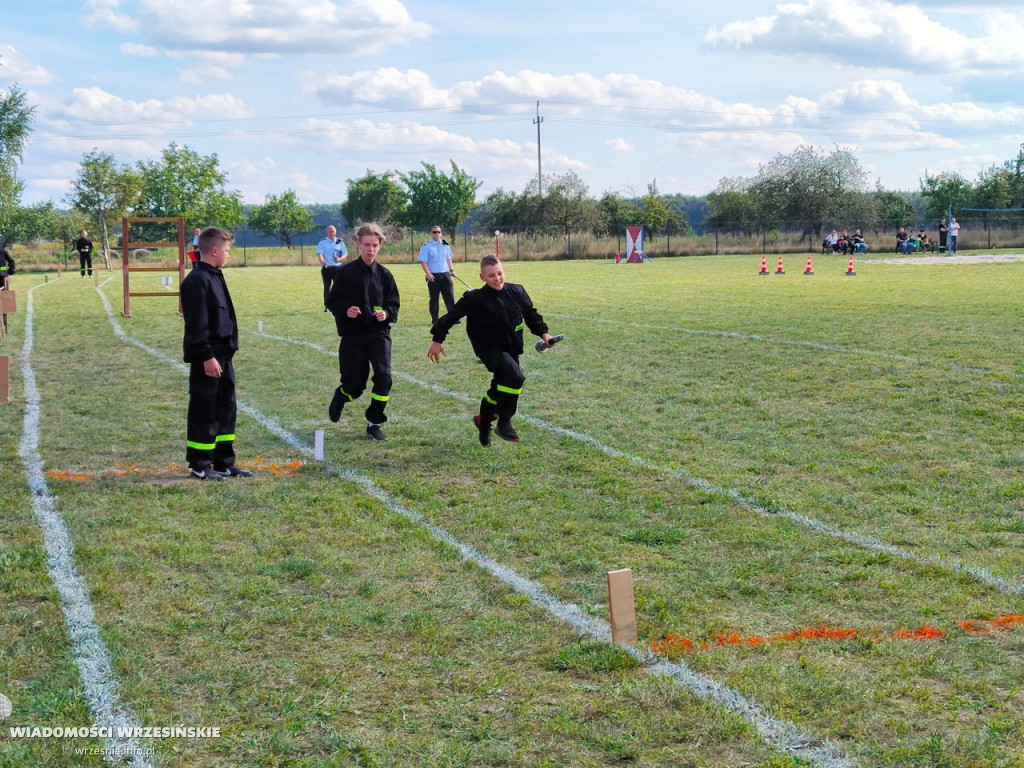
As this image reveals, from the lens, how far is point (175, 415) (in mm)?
10609

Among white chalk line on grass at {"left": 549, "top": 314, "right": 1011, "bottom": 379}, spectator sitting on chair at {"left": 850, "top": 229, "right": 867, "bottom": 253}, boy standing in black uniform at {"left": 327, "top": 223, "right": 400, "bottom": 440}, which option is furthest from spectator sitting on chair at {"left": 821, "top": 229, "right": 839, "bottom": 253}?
boy standing in black uniform at {"left": 327, "top": 223, "right": 400, "bottom": 440}

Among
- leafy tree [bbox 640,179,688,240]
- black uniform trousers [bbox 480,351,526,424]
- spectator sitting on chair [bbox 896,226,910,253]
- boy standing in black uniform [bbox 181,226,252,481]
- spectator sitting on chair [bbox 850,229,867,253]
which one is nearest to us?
boy standing in black uniform [bbox 181,226,252,481]

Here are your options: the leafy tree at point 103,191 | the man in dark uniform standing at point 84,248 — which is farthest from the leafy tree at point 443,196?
the man in dark uniform standing at point 84,248

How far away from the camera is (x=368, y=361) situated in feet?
31.4

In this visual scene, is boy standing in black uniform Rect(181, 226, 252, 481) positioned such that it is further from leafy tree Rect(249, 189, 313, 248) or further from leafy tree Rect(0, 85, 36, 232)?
leafy tree Rect(249, 189, 313, 248)

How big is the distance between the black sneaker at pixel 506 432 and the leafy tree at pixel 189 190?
83.6m

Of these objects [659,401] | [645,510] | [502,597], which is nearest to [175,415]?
[659,401]

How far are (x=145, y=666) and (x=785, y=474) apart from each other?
4818 millimetres

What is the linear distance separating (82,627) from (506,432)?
4.63 metres

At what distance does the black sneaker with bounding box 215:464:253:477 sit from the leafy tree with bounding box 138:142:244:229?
84.0m

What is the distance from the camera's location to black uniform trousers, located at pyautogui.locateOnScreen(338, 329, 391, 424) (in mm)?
9391

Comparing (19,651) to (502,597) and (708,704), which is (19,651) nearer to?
(502,597)

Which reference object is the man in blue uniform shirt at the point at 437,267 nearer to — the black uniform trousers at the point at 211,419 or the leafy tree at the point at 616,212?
the black uniform trousers at the point at 211,419

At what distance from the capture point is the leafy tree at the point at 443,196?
91750 mm
